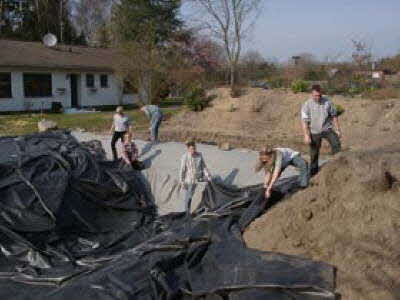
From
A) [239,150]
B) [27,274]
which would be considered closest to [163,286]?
[27,274]

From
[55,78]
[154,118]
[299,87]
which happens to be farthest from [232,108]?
[55,78]

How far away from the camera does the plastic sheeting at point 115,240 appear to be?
4.92 m

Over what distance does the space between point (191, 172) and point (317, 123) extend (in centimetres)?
247

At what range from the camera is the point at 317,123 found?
7.79m

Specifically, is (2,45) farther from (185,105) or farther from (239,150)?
(239,150)

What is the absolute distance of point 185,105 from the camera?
2109cm

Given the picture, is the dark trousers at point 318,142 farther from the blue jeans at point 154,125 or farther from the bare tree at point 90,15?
the bare tree at point 90,15

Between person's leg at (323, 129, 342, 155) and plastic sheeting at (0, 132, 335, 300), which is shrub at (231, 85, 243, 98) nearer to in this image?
plastic sheeting at (0, 132, 335, 300)

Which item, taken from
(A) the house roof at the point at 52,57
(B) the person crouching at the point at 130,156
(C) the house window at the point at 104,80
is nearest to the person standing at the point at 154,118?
(B) the person crouching at the point at 130,156

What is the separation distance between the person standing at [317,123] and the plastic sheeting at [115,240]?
125cm

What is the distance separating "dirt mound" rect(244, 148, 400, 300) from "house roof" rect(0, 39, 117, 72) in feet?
66.0

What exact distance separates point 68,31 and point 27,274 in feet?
111

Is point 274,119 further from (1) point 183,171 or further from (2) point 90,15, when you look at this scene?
(2) point 90,15

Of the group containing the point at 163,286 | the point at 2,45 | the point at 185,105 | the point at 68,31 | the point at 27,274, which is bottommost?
the point at 27,274
